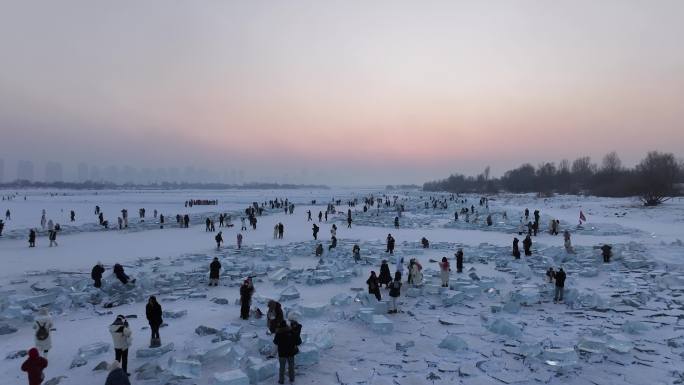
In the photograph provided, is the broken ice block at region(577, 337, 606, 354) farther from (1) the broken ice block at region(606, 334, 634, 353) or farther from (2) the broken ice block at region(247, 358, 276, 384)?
(2) the broken ice block at region(247, 358, 276, 384)

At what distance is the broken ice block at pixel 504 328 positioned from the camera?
9289 millimetres

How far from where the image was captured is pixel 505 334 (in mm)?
9383

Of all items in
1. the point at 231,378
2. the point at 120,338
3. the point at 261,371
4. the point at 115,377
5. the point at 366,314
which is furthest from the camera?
the point at 366,314

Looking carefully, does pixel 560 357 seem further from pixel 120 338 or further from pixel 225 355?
pixel 120 338

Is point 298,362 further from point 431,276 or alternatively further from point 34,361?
point 431,276

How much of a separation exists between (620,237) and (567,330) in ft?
71.0

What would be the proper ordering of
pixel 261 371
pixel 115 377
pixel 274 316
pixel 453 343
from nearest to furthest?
pixel 115 377 → pixel 261 371 → pixel 453 343 → pixel 274 316

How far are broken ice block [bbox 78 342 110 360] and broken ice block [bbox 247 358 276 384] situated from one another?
3294mm

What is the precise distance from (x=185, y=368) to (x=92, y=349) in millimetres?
2385

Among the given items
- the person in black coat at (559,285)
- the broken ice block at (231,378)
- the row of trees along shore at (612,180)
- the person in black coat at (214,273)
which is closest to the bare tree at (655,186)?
the row of trees along shore at (612,180)

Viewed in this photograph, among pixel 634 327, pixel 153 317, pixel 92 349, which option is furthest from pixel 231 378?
pixel 634 327

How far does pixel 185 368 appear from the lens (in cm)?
729

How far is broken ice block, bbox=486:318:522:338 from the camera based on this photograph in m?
9.29

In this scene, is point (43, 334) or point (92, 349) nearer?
point (43, 334)
